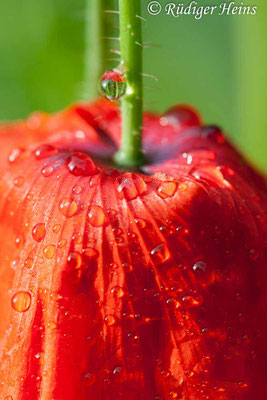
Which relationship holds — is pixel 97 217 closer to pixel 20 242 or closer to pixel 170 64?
pixel 20 242

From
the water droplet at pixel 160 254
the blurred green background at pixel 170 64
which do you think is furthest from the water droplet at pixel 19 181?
the blurred green background at pixel 170 64

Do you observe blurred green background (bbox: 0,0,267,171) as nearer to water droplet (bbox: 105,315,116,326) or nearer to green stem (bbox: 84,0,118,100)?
green stem (bbox: 84,0,118,100)

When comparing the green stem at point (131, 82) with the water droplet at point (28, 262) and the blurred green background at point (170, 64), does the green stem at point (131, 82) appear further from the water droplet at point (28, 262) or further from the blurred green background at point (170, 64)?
the blurred green background at point (170, 64)

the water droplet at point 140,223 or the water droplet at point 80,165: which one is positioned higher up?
the water droplet at point 80,165

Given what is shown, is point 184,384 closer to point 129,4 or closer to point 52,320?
point 52,320

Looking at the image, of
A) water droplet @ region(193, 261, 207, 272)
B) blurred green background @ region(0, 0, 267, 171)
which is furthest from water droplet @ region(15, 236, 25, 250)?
blurred green background @ region(0, 0, 267, 171)
